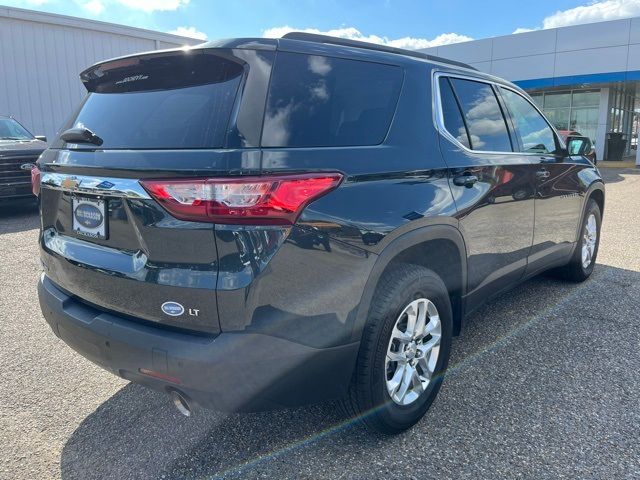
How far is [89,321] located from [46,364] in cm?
143

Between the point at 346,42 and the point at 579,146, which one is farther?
the point at 579,146

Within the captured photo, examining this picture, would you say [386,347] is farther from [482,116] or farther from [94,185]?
[482,116]

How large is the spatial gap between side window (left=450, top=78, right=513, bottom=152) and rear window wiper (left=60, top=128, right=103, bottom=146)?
2024 millimetres

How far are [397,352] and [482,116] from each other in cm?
170

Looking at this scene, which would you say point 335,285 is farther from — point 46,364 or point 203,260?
point 46,364

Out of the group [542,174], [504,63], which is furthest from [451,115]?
[504,63]

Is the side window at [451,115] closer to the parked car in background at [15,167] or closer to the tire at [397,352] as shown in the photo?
→ the tire at [397,352]

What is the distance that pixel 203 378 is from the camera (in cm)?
190

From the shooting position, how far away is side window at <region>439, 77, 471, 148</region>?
2871 mm

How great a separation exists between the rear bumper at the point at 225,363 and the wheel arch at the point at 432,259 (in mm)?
228

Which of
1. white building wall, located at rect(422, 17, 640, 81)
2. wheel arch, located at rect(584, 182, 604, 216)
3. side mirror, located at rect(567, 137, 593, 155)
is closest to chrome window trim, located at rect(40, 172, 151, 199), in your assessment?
side mirror, located at rect(567, 137, 593, 155)

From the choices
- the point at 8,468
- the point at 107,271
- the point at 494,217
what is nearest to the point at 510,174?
the point at 494,217

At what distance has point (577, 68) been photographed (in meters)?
20.2

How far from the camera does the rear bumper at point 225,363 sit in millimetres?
1896
